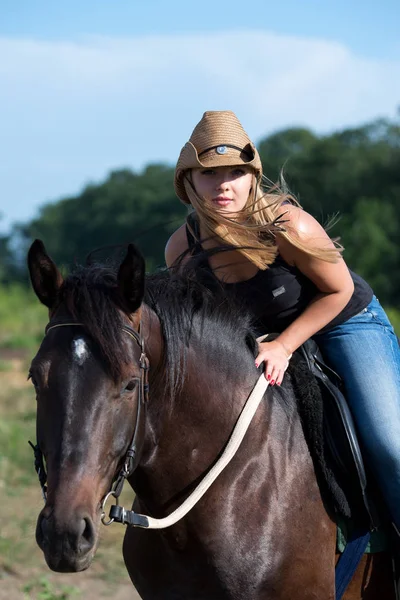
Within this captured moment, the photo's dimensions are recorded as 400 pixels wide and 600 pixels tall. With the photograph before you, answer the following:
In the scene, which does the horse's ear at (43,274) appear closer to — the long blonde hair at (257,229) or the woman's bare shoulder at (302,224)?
the long blonde hair at (257,229)

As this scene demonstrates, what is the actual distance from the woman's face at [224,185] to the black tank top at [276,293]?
19cm

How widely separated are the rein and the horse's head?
0.04 feet

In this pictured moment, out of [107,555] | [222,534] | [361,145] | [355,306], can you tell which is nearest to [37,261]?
[222,534]

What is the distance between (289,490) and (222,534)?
0.33 metres

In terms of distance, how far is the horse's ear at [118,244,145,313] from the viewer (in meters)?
2.89

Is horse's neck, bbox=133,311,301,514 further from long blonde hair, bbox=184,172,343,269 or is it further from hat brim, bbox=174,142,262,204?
hat brim, bbox=174,142,262,204

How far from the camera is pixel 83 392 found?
108 inches

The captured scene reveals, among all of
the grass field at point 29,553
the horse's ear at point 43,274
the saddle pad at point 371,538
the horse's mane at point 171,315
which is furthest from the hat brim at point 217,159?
the grass field at point 29,553

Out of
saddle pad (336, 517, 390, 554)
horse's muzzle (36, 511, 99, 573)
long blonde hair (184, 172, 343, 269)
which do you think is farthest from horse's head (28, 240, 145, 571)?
saddle pad (336, 517, 390, 554)

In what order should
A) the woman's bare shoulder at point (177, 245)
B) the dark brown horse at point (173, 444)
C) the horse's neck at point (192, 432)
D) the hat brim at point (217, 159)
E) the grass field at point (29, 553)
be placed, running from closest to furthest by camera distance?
the dark brown horse at point (173, 444) → the horse's neck at point (192, 432) → the hat brim at point (217, 159) → the woman's bare shoulder at point (177, 245) → the grass field at point (29, 553)

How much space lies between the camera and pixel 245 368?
3350mm

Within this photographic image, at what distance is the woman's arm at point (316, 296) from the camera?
Result: 132 inches

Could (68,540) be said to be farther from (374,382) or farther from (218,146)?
(218,146)

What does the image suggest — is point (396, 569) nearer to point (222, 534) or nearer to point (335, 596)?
point (335, 596)
